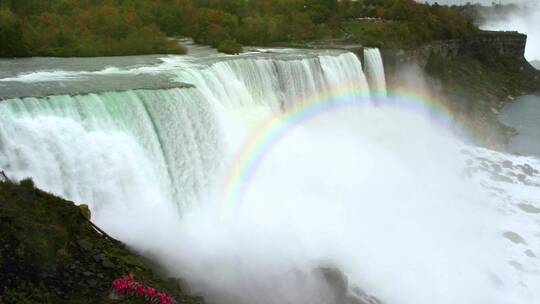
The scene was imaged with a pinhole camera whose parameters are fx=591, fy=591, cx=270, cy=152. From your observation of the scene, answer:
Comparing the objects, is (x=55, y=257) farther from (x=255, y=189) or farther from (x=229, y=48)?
(x=229, y=48)

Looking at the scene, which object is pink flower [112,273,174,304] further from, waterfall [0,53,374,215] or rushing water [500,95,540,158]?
rushing water [500,95,540,158]

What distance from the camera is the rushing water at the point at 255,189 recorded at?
11.2 m

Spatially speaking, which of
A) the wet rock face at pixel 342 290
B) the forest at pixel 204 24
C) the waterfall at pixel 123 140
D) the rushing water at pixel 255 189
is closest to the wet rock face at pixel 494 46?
the forest at pixel 204 24

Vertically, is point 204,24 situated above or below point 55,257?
above

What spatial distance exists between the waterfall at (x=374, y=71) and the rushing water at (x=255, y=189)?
23.3 feet

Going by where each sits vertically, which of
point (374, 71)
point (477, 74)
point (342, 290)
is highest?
point (374, 71)

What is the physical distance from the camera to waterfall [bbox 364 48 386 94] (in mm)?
28406

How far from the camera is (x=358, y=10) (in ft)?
144

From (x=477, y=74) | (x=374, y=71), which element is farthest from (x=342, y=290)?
(x=477, y=74)

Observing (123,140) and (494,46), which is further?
(494,46)

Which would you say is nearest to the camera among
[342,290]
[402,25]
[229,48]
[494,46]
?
[342,290]

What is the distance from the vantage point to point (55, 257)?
8.16m

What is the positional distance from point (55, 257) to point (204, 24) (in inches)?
849

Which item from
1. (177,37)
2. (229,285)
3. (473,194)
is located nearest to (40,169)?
(229,285)
